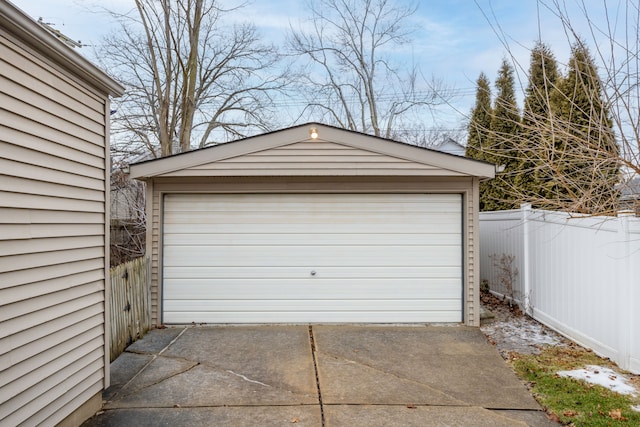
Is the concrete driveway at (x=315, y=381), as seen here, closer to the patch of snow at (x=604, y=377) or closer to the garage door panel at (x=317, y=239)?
the patch of snow at (x=604, y=377)

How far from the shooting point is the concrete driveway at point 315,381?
130 inches

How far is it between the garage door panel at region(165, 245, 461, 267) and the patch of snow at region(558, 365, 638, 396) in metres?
2.16

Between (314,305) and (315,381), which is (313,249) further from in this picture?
(315,381)

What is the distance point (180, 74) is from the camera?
11773 mm

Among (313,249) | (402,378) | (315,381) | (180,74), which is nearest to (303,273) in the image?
(313,249)

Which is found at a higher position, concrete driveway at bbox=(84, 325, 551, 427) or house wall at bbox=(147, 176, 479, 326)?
house wall at bbox=(147, 176, 479, 326)

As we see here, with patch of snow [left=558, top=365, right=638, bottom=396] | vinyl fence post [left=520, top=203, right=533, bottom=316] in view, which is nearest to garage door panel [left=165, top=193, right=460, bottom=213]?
vinyl fence post [left=520, top=203, right=533, bottom=316]

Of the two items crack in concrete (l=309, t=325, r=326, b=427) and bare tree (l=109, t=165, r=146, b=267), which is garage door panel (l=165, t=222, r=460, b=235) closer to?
crack in concrete (l=309, t=325, r=326, b=427)

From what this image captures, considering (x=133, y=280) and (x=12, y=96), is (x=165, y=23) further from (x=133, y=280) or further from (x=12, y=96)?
(x=12, y=96)

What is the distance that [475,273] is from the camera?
5.84 metres

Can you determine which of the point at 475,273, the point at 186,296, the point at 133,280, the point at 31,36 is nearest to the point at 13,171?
the point at 31,36

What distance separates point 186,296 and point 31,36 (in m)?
4.14

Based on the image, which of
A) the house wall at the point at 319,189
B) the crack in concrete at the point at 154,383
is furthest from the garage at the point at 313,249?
the crack in concrete at the point at 154,383

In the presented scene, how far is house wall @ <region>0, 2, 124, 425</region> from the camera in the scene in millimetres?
2463
